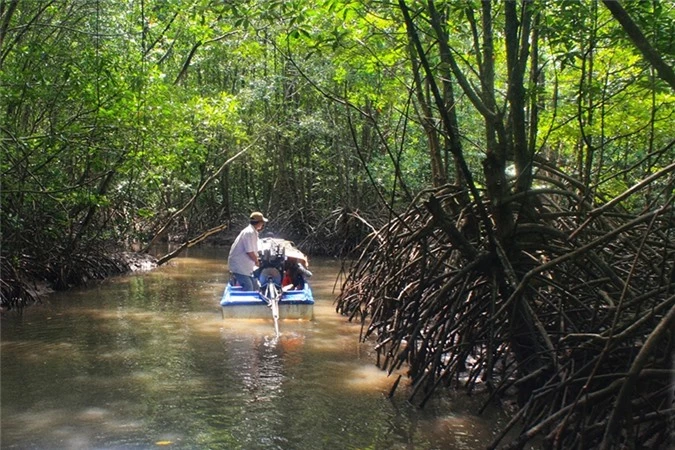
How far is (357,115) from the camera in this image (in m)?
18.5

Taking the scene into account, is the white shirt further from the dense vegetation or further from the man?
the dense vegetation

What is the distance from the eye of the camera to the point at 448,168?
35.7 feet

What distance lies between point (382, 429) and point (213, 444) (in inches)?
45.9

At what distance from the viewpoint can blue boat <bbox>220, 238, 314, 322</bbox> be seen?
839cm

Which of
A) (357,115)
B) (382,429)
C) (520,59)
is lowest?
(382,429)

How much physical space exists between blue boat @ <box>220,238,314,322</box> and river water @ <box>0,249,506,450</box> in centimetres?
14

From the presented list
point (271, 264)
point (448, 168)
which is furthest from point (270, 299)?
point (448, 168)

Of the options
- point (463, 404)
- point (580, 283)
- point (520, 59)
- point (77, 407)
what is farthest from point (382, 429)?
point (520, 59)

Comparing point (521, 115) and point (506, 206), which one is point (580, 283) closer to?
point (506, 206)

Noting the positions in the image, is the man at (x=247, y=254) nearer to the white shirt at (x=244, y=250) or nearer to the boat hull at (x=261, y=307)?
the white shirt at (x=244, y=250)

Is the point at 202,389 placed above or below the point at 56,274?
below

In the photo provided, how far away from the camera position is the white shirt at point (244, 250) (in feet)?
29.2

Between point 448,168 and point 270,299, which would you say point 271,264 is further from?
point 448,168

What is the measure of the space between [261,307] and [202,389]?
2.83 metres
